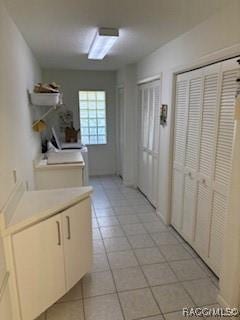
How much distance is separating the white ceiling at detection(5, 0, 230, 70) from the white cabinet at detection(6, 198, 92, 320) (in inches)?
60.2

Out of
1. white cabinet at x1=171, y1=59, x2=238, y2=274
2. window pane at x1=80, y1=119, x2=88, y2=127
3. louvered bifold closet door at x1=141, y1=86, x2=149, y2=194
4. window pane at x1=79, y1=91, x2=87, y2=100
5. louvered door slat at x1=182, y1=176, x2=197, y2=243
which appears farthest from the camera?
window pane at x1=80, y1=119, x2=88, y2=127

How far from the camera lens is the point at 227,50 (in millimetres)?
1930

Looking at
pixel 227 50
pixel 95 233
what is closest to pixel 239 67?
pixel 227 50

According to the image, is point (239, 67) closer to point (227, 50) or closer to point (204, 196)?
point (227, 50)

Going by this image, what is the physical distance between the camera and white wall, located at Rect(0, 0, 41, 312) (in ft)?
5.54

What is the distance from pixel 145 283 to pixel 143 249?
56cm

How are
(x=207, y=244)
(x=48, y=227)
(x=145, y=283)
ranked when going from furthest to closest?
1. (x=207, y=244)
2. (x=145, y=283)
3. (x=48, y=227)

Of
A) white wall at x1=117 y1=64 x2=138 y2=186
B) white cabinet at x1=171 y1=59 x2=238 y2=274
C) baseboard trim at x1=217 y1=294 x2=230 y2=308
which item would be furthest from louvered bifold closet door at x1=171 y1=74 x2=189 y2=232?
white wall at x1=117 y1=64 x2=138 y2=186

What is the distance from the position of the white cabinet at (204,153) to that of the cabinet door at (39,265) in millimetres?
1406

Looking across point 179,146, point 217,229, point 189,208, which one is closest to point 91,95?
point 179,146

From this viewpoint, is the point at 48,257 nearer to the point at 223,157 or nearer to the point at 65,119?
the point at 223,157

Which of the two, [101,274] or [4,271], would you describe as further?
[101,274]

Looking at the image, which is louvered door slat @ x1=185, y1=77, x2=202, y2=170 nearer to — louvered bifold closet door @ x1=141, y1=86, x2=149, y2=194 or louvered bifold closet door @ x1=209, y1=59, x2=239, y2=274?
louvered bifold closet door @ x1=209, y1=59, x2=239, y2=274

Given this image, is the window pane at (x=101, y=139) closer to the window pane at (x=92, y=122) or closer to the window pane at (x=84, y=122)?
the window pane at (x=92, y=122)
